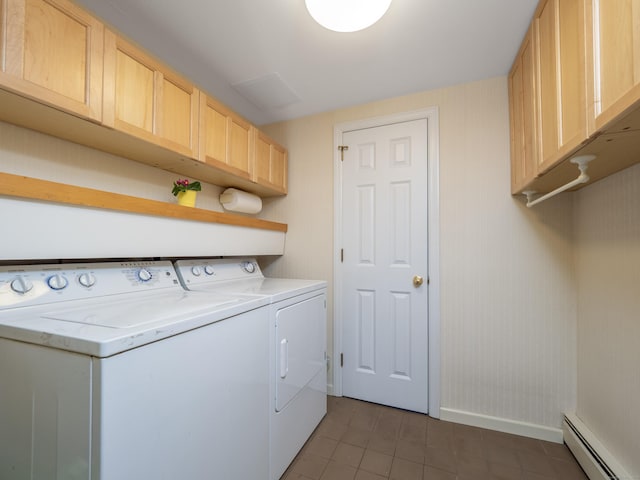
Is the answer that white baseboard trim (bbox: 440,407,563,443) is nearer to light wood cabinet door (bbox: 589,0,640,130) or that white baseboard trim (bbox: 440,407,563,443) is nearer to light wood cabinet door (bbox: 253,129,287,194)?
light wood cabinet door (bbox: 589,0,640,130)

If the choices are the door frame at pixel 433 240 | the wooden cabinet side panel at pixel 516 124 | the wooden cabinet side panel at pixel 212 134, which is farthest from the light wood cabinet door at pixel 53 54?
the wooden cabinet side panel at pixel 516 124

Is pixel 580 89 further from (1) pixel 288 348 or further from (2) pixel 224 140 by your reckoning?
(2) pixel 224 140

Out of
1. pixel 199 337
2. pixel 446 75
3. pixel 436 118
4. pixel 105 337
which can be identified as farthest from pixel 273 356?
pixel 446 75

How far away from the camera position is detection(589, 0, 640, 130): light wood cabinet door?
2.32 ft

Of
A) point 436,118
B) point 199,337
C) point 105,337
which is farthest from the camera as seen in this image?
point 436,118

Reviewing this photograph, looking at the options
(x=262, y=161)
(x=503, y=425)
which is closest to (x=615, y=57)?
(x=262, y=161)

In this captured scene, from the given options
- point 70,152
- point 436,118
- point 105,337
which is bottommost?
point 105,337

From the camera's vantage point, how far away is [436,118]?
6.56 ft

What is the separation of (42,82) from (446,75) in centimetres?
210

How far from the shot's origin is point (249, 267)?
2203 mm

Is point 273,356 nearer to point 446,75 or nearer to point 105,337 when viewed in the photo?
point 105,337

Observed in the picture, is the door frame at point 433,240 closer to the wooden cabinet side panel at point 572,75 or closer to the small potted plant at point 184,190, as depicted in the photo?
the wooden cabinet side panel at point 572,75

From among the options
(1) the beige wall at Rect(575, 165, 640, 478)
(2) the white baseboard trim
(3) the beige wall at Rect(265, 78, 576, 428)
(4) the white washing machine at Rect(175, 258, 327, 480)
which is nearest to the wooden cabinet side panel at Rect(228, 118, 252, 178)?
(4) the white washing machine at Rect(175, 258, 327, 480)

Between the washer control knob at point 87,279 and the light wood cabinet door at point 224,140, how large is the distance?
2.66 ft
